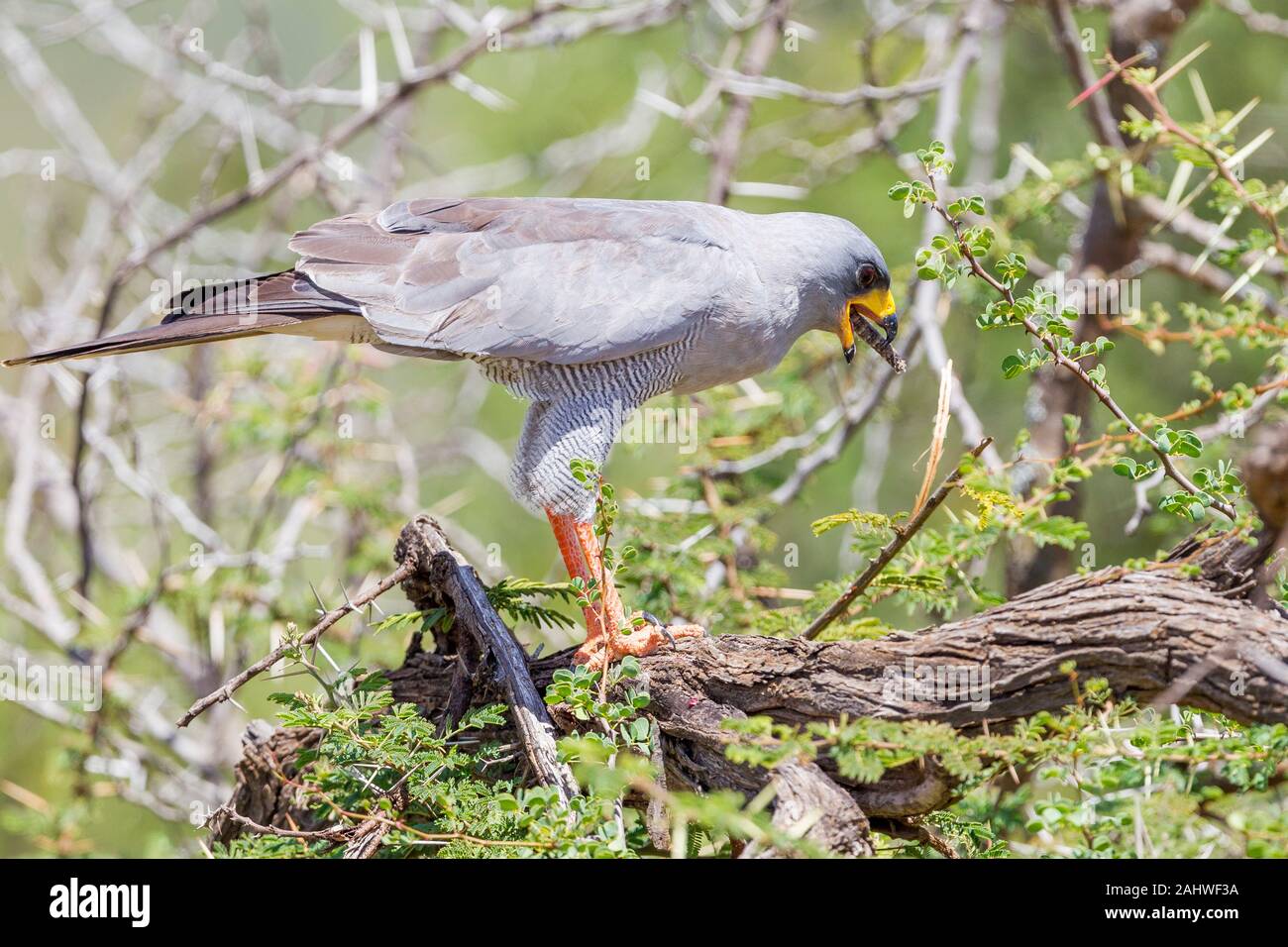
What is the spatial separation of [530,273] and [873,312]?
1.43m

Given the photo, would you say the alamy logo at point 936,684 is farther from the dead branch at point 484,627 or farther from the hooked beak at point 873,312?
the hooked beak at point 873,312

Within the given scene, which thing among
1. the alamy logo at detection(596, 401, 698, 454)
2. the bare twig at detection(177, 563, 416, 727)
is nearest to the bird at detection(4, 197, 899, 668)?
the alamy logo at detection(596, 401, 698, 454)

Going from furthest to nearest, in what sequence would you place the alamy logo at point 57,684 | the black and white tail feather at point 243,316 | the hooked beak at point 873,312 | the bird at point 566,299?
the alamy logo at point 57,684 → the hooked beak at point 873,312 → the bird at point 566,299 → the black and white tail feather at point 243,316

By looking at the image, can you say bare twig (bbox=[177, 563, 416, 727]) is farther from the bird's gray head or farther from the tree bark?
the bird's gray head

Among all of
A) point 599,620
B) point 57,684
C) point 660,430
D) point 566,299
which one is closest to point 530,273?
point 566,299

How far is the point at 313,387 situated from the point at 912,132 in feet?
21.4

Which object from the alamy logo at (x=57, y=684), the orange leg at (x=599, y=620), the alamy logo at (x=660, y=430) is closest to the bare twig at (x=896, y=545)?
the orange leg at (x=599, y=620)

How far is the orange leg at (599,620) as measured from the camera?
3.75 meters

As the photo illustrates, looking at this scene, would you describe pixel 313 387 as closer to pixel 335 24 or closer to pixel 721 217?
pixel 721 217
